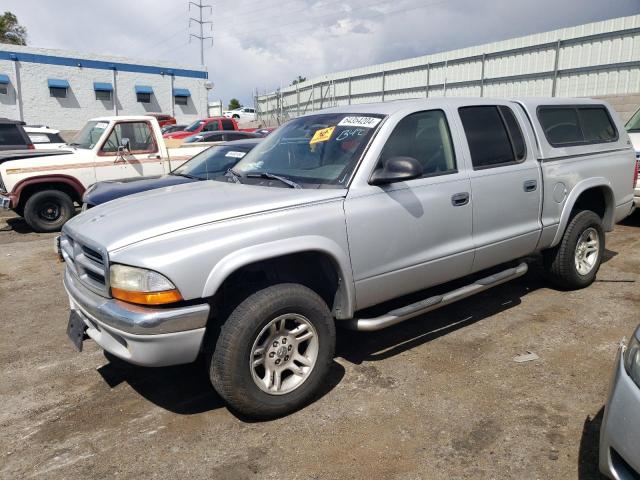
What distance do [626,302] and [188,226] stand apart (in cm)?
423

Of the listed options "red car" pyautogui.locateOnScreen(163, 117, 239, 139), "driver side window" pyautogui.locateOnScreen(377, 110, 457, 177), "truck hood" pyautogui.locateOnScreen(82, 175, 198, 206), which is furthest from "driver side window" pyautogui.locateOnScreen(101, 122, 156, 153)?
"red car" pyautogui.locateOnScreen(163, 117, 239, 139)

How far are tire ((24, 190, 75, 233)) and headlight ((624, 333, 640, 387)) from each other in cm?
888

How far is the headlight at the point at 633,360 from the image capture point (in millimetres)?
2171

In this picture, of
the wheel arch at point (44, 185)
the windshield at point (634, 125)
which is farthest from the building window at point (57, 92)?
the windshield at point (634, 125)

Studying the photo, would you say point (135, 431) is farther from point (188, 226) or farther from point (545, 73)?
point (545, 73)

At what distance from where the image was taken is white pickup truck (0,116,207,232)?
8.68 metres

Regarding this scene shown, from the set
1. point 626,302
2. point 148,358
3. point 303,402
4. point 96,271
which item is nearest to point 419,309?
point 303,402

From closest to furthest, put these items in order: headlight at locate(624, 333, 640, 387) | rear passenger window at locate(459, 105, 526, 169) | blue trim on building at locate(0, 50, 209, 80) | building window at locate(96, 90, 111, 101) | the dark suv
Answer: headlight at locate(624, 333, 640, 387), rear passenger window at locate(459, 105, 526, 169), the dark suv, blue trim on building at locate(0, 50, 209, 80), building window at locate(96, 90, 111, 101)

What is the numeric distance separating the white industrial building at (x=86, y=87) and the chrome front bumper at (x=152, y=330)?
30.5m

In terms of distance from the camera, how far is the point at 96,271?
3043mm

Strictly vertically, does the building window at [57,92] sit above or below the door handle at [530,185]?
above

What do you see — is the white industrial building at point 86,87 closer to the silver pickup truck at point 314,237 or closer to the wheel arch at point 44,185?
Answer: the wheel arch at point 44,185

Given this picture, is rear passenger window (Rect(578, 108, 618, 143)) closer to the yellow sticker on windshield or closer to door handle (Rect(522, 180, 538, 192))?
door handle (Rect(522, 180, 538, 192))

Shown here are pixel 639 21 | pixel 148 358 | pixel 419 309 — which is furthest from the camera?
pixel 639 21
